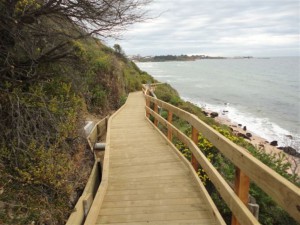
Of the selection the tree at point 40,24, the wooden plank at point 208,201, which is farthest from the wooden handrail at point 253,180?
the tree at point 40,24

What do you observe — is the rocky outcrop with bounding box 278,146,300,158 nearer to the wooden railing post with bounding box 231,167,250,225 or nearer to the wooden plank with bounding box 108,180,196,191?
the wooden plank with bounding box 108,180,196,191

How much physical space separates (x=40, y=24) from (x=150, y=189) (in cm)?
405

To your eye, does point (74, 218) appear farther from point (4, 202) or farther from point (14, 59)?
point (14, 59)

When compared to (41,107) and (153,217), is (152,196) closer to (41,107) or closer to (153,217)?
(153,217)

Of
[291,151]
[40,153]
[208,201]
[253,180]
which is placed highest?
[253,180]

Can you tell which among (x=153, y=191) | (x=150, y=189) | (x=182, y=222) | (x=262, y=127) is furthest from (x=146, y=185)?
Result: (x=262, y=127)

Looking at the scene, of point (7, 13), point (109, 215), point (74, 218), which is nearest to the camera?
point (109, 215)

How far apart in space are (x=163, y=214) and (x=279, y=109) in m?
41.4

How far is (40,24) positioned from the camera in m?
6.45

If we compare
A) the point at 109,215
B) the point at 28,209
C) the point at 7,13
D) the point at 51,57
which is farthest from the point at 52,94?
the point at 109,215

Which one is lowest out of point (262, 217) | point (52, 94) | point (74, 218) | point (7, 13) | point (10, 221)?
point (262, 217)

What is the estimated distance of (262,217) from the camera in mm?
6918

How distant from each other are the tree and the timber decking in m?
2.40

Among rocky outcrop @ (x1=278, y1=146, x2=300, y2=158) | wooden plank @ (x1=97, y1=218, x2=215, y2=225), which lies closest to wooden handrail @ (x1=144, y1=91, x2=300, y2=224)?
wooden plank @ (x1=97, y1=218, x2=215, y2=225)
